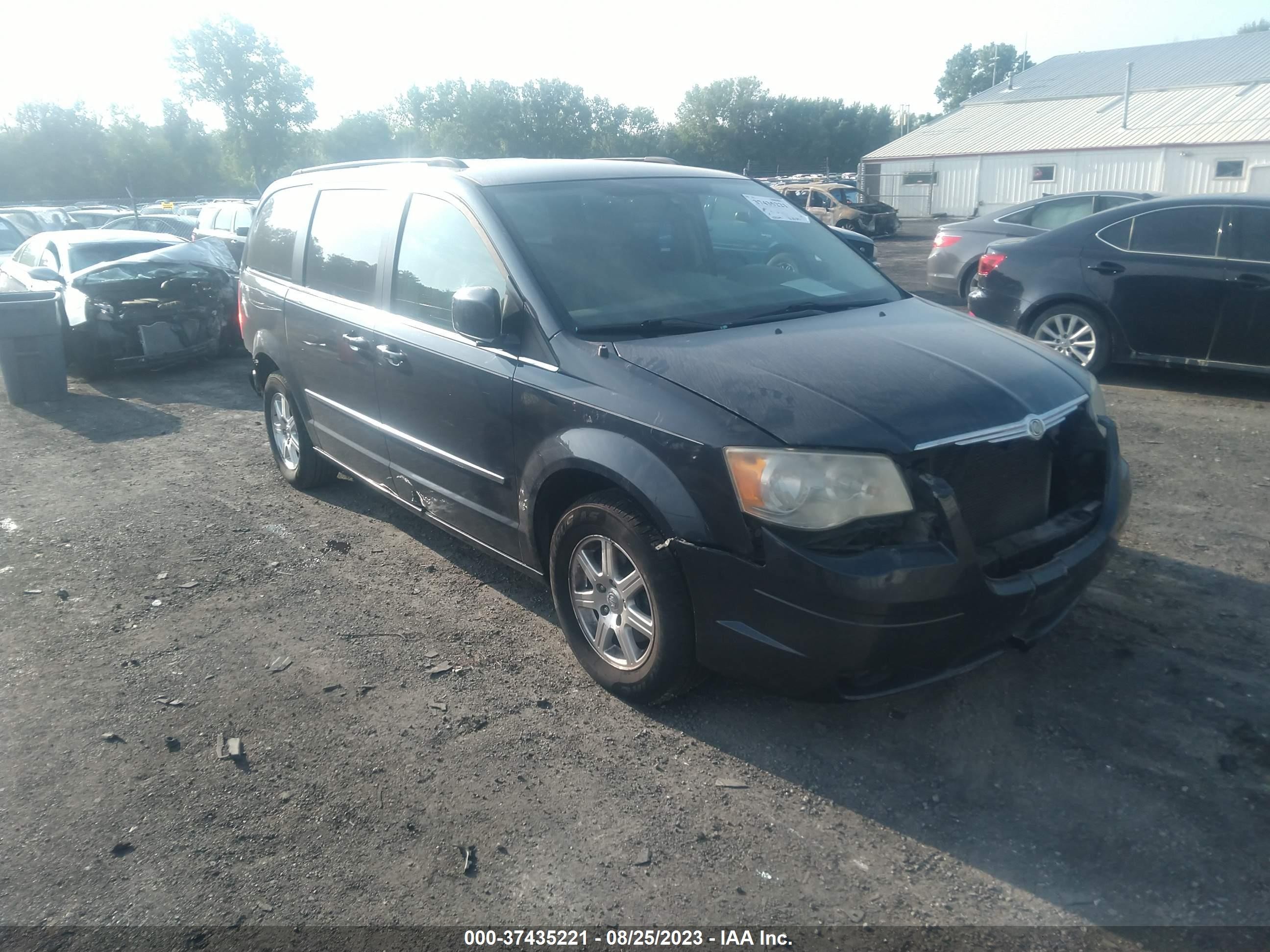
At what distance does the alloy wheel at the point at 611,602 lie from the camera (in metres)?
3.40

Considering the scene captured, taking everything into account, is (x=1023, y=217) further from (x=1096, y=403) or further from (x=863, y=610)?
(x=863, y=610)

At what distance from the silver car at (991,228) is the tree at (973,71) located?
9692cm

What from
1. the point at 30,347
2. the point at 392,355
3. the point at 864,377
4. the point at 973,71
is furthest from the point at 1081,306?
the point at 973,71

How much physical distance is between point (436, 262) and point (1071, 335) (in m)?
6.02

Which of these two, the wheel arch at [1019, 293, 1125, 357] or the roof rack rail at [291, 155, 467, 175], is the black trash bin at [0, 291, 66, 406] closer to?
the roof rack rail at [291, 155, 467, 175]

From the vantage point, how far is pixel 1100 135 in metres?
36.9

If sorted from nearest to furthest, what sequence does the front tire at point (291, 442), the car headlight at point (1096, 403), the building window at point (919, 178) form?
the car headlight at point (1096, 403) → the front tire at point (291, 442) → the building window at point (919, 178)

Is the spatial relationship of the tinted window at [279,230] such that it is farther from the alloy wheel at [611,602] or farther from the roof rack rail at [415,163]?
the alloy wheel at [611,602]

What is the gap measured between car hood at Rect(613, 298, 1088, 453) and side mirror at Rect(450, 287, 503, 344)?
0.53 m

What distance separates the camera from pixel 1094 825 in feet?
9.32

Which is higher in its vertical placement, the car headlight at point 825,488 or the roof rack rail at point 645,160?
the roof rack rail at point 645,160

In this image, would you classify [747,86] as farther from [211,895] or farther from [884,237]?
[211,895]

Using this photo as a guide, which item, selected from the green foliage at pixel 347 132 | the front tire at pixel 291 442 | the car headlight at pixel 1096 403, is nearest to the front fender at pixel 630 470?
A: the car headlight at pixel 1096 403

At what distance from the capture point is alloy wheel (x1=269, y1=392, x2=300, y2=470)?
6118mm
